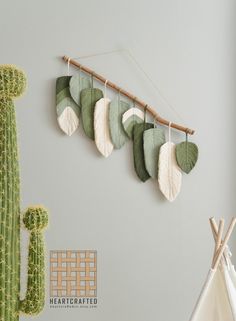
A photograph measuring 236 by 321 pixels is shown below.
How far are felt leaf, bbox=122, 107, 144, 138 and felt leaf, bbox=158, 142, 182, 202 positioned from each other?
0.51ft

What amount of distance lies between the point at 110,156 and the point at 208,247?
1.92 ft

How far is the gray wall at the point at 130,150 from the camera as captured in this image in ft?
8.27

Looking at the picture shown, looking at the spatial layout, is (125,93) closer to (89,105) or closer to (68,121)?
(89,105)

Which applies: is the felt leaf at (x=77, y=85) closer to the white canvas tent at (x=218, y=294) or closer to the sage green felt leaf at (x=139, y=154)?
the sage green felt leaf at (x=139, y=154)

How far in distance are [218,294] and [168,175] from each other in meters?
0.62

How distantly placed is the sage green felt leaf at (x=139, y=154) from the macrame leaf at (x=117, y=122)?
0.05m

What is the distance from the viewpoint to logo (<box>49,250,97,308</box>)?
2.52 m

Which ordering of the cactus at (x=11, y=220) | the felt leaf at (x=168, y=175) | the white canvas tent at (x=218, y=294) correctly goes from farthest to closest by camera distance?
1. the felt leaf at (x=168, y=175)
2. the white canvas tent at (x=218, y=294)
3. the cactus at (x=11, y=220)

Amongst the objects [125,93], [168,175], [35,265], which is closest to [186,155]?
[168,175]

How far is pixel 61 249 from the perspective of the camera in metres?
2.53

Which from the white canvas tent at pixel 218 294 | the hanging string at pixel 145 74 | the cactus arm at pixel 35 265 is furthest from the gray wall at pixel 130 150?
the cactus arm at pixel 35 265

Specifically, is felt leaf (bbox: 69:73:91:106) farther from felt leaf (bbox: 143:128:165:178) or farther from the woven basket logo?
the woven basket logo

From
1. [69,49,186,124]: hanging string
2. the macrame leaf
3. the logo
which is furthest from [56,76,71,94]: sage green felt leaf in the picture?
the logo

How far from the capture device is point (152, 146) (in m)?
2.51
